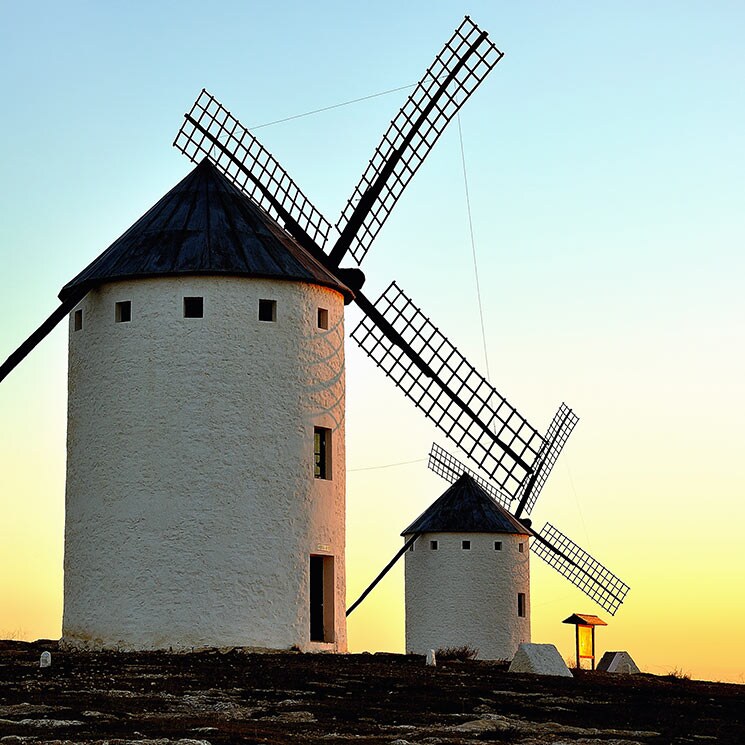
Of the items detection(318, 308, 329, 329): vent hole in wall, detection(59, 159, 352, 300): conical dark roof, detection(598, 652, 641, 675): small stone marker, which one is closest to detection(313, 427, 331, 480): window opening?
detection(318, 308, 329, 329): vent hole in wall

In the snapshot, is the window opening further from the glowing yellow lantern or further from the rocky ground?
the glowing yellow lantern

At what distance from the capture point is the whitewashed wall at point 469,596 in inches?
1646

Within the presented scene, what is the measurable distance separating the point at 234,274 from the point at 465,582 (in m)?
18.2

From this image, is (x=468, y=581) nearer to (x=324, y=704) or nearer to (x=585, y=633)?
(x=585, y=633)

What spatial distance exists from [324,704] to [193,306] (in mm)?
10059

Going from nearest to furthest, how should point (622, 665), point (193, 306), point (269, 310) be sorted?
point (193, 306) → point (269, 310) → point (622, 665)

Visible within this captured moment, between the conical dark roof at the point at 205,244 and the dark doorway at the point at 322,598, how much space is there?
5.23 meters

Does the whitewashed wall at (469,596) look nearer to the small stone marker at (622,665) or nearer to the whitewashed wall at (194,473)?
the small stone marker at (622,665)

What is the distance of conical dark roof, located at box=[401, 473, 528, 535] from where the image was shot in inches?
1682

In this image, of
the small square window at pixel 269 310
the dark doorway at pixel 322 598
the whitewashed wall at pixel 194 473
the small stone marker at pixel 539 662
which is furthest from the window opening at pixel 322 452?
the small stone marker at pixel 539 662

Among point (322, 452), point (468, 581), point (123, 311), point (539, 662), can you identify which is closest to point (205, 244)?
point (123, 311)

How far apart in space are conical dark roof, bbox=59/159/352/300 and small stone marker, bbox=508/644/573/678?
7670mm

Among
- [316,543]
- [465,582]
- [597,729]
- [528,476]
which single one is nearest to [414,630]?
[465,582]

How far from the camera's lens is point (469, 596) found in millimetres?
42062
